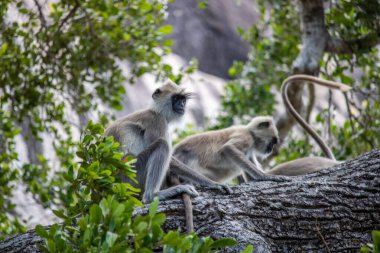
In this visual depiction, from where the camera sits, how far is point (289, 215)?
351cm

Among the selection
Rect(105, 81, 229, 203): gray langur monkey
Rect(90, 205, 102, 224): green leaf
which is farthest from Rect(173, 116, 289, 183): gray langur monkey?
Rect(90, 205, 102, 224): green leaf

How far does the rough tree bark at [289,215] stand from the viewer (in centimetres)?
334

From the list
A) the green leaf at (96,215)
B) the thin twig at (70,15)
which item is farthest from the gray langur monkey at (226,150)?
the green leaf at (96,215)

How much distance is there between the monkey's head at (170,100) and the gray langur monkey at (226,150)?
384 millimetres

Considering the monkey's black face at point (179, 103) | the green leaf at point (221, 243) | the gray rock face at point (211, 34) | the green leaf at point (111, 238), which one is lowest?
the green leaf at point (221, 243)

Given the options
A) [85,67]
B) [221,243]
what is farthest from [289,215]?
[85,67]

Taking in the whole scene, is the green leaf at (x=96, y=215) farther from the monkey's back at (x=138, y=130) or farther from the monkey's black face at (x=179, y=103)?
the monkey's black face at (x=179, y=103)

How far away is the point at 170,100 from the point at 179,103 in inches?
3.6

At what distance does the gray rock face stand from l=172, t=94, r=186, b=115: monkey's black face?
43.7ft

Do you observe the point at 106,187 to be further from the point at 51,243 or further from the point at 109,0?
the point at 109,0

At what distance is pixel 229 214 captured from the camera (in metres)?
3.45

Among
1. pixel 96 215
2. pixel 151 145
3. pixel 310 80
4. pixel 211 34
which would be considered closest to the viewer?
pixel 96 215

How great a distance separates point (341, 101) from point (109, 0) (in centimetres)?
1300

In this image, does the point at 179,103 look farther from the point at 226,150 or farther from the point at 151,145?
the point at 151,145
